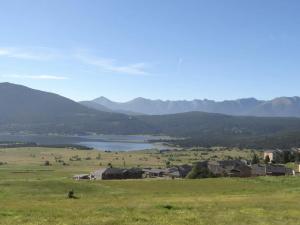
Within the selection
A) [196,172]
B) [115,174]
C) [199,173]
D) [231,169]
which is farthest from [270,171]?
[115,174]

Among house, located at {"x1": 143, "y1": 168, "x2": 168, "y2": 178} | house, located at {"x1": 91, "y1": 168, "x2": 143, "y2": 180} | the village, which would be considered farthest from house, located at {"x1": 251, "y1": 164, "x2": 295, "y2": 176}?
house, located at {"x1": 91, "y1": 168, "x2": 143, "y2": 180}

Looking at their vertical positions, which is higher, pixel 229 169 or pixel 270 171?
pixel 270 171

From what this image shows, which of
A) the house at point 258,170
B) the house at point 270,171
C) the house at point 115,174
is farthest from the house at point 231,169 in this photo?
the house at point 115,174

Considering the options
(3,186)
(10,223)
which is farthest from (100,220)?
(3,186)

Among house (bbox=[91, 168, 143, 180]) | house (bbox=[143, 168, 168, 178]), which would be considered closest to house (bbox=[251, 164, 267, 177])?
house (bbox=[143, 168, 168, 178])

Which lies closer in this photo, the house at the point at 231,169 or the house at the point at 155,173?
the house at the point at 155,173

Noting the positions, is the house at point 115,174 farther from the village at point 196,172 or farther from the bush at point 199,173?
the bush at point 199,173

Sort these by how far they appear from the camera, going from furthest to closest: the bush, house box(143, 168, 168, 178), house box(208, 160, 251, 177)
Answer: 1. house box(208, 160, 251, 177)
2. house box(143, 168, 168, 178)
3. the bush

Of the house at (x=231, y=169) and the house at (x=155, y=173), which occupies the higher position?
the house at (x=231, y=169)

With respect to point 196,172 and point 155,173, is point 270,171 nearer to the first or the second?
point 196,172

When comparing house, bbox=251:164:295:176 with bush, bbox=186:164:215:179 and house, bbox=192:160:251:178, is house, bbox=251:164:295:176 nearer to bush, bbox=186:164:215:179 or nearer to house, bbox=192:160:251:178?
house, bbox=192:160:251:178

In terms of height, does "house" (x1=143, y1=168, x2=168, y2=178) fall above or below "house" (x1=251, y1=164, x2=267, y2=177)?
below

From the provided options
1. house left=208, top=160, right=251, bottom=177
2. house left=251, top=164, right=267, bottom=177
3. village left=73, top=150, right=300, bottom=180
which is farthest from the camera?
house left=208, top=160, right=251, bottom=177

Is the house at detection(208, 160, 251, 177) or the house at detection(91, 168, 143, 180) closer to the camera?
the house at detection(91, 168, 143, 180)
